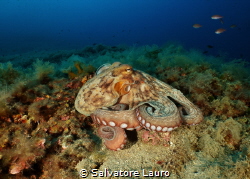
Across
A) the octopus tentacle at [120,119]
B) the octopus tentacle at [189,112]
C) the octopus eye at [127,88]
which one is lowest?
the octopus tentacle at [189,112]

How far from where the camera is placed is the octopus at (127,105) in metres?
2.59

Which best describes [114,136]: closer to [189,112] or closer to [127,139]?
[127,139]

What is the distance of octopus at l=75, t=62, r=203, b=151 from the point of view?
8.48 ft

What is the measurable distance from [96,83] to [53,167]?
1620mm

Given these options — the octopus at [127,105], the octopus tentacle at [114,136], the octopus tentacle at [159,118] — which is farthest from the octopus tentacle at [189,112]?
the octopus tentacle at [114,136]

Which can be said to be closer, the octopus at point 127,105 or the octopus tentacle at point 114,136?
the octopus at point 127,105

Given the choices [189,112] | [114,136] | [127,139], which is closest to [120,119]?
[114,136]

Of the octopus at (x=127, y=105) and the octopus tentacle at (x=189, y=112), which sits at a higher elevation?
the octopus at (x=127, y=105)

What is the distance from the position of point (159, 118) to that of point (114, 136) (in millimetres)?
828

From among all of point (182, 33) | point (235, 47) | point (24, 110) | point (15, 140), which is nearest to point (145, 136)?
point (15, 140)

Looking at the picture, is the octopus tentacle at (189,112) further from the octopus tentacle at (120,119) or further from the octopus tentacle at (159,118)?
the octopus tentacle at (120,119)

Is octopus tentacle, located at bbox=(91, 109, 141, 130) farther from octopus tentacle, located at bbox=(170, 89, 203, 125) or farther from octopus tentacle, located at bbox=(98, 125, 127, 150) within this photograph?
octopus tentacle, located at bbox=(170, 89, 203, 125)

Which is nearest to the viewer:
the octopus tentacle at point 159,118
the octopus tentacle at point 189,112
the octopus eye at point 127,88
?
the octopus tentacle at point 159,118

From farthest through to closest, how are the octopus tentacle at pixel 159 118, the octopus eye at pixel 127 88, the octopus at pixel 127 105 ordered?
the octopus eye at pixel 127 88
the octopus at pixel 127 105
the octopus tentacle at pixel 159 118
